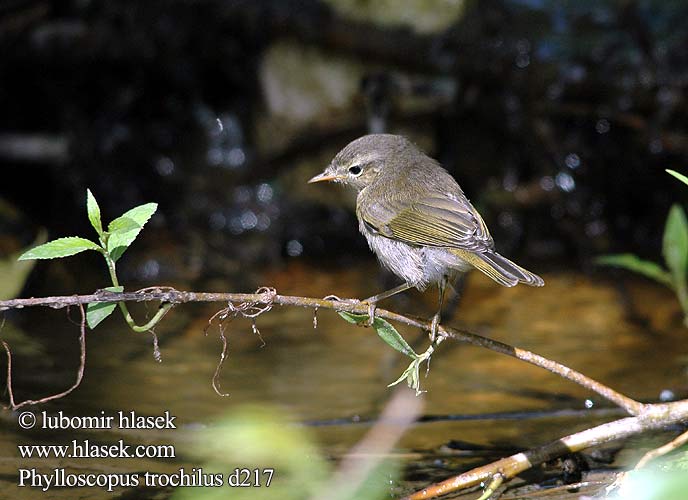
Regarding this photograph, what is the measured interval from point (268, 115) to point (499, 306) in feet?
8.16

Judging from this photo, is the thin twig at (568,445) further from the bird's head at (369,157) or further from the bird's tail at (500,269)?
the bird's head at (369,157)

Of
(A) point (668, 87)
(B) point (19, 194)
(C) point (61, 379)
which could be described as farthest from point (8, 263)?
(A) point (668, 87)

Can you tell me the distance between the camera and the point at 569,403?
445cm

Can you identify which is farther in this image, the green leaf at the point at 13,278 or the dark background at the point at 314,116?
the dark background at the point at 314,116

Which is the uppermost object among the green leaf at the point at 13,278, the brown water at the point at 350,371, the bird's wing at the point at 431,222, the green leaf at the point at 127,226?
the green leaf at the point at 127,226

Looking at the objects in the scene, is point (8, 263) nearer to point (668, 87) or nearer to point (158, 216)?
point (158, 216)

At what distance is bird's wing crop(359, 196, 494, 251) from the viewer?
12.5ft

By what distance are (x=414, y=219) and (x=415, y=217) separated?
0.05ft

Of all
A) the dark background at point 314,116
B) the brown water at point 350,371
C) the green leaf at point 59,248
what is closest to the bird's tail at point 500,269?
the brown water at point 350,371

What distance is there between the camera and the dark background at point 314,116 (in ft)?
22.6

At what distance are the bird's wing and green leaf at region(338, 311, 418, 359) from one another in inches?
33.7

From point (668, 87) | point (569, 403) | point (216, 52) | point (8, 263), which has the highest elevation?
point (216, 52)

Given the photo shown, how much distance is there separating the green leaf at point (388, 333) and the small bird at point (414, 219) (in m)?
0.41

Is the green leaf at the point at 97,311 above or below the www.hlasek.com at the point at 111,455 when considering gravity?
above
